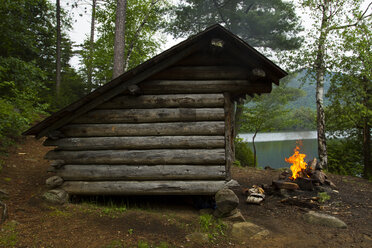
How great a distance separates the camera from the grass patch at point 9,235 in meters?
3.62

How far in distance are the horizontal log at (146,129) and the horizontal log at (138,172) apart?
0.82 meters

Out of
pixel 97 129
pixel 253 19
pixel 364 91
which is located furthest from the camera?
pixel 253 19

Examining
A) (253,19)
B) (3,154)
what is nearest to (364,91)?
(253,19)

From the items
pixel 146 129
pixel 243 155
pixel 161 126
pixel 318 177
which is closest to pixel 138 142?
pixel 146 129

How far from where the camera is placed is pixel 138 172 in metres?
5.47

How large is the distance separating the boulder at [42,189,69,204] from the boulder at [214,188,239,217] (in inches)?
144

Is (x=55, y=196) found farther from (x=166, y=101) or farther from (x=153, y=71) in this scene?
(x=153, y=71)

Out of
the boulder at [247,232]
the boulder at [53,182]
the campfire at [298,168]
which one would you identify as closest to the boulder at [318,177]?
the campfire at [298,168]

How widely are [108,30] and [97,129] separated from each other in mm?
14588

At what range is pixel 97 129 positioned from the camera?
222 inches

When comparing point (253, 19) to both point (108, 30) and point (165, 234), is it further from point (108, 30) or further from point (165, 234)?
point (165, 234)

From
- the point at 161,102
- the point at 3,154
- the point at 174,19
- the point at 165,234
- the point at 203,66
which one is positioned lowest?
→ the point at 165,234

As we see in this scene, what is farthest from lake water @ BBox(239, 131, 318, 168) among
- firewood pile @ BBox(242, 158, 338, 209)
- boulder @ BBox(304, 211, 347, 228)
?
boulder @ BBox(304, 211, 347, 228)

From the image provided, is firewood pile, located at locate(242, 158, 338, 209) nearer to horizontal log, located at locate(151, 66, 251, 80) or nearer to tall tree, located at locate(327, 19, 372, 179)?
horizontal log, located at locate(151, 66, 251, 80)
